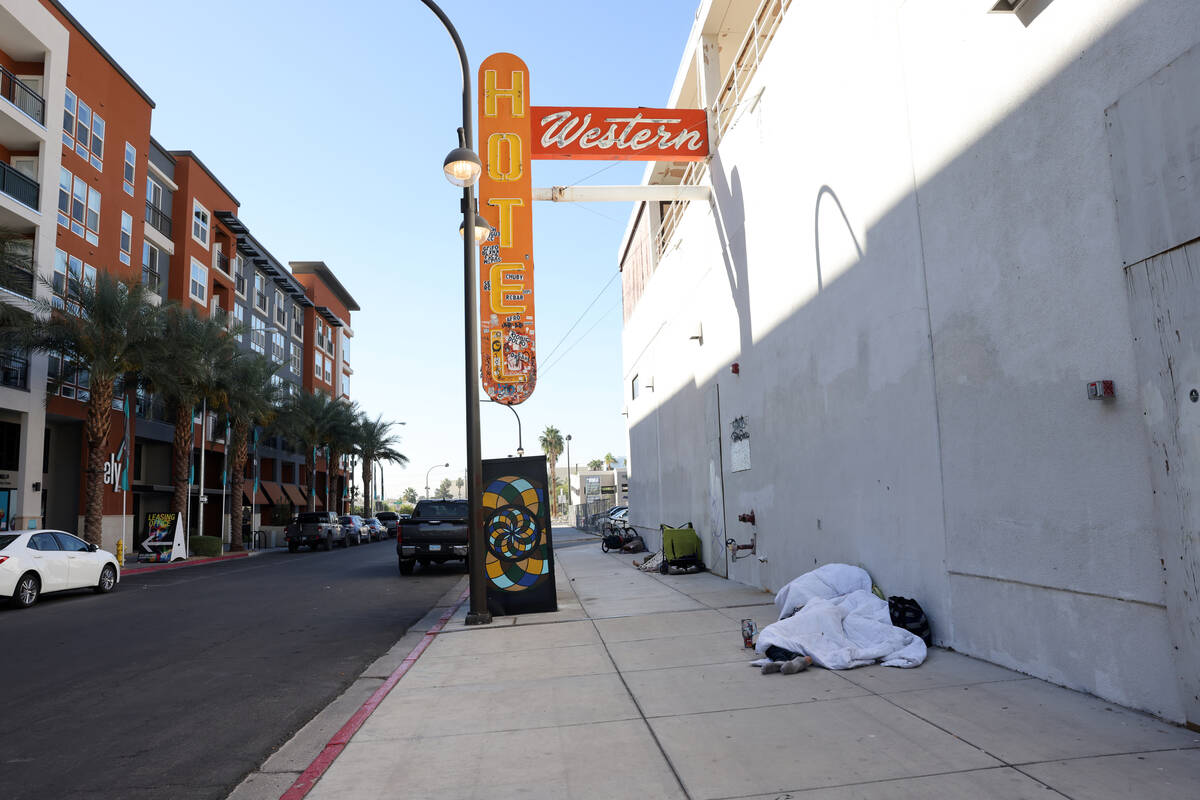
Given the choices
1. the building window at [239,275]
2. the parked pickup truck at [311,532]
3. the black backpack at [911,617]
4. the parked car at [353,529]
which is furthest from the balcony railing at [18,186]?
the black backpack at [911,617]

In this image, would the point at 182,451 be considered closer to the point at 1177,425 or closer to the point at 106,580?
the point at 106,580

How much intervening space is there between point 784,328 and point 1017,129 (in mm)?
5462

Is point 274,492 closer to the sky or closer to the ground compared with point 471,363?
closer to the ground

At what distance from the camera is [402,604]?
13.3m

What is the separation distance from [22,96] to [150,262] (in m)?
10.6

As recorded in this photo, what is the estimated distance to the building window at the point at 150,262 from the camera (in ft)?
114

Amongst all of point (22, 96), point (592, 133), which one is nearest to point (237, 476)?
point (22, 96)

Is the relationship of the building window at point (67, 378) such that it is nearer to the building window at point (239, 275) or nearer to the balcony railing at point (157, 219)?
the balcony railing at point (157, 219)

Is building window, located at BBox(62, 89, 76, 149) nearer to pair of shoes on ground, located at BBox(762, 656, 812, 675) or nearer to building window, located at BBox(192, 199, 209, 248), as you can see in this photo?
building window, located at BBox(192, 199, 209, 248)

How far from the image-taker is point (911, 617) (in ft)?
23.5

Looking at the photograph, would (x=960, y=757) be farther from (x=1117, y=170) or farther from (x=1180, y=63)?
(x=1180, y=63)

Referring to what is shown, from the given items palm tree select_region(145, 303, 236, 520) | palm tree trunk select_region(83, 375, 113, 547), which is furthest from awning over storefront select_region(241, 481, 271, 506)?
palm tree trunk select_region(83, 375, 113, 547)

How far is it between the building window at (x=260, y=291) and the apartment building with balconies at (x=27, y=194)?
934 inches

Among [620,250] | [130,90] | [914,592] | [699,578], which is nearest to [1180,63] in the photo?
[914,592]
